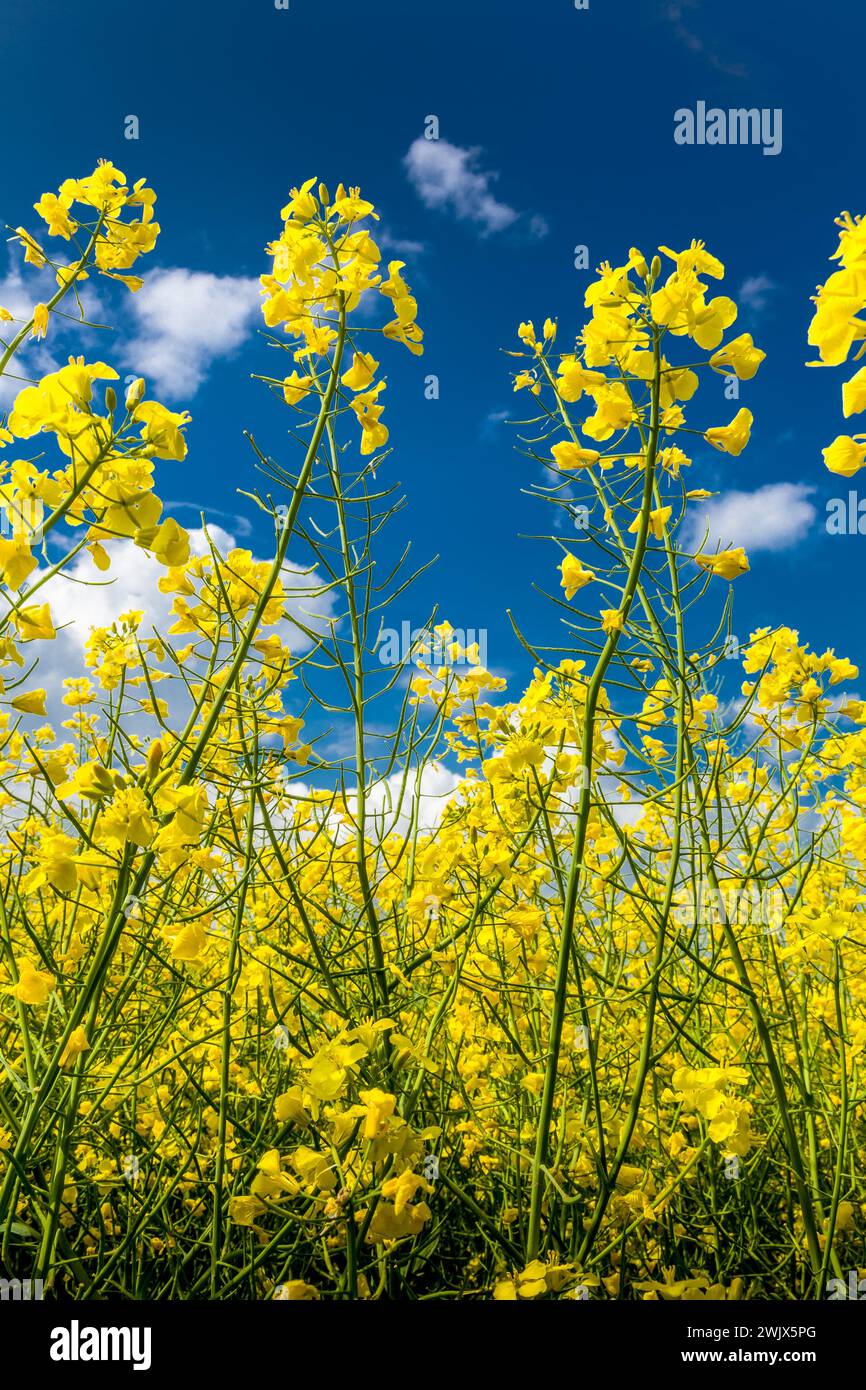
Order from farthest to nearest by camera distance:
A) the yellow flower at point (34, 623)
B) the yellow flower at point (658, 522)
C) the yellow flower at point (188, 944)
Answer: the yellow flower at point (658, 522)
the yellow flower at point (188, 944)
the yellow flower at point (34, 623)

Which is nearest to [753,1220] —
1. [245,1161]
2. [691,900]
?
[691,900]

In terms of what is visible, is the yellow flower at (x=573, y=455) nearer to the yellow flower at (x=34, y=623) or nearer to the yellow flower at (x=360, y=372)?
the yellow flower at (x=360, y=372)

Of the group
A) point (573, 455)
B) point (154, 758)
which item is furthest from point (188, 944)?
point (573, 455)

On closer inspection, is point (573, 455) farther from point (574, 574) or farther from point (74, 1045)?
point (74, 1045)

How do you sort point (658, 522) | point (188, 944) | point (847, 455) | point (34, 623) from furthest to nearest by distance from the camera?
point (658, 522) < point (188, 944) < point (34, 623) < point (847, 455)

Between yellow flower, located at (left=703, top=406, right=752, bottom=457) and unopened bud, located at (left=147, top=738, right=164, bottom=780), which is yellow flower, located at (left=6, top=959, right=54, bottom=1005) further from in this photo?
yellow flower, located at (left=703, top=406, right=752, bottom=457)

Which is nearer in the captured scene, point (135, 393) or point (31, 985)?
point (135, 393)

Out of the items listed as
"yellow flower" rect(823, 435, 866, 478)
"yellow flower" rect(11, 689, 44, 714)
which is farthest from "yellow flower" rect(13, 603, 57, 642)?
"yellow flower" rect(823, 435, 866, 478)

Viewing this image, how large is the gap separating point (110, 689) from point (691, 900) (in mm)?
1540

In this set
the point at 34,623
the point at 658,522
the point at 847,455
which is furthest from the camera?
the point at 658,522

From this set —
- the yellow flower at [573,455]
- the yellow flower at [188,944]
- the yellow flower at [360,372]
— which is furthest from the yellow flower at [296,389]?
the yellow flower at [188,944]
